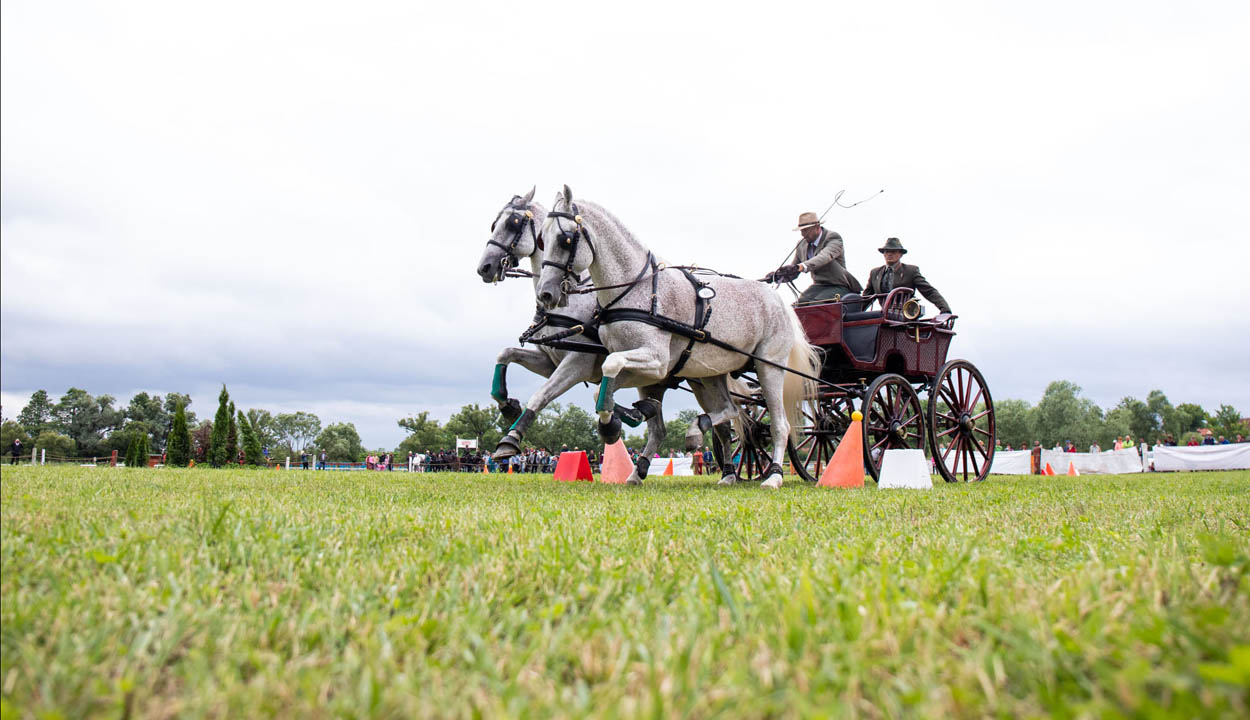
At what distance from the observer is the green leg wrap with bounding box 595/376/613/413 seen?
738cm

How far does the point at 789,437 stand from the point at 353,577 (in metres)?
8.05

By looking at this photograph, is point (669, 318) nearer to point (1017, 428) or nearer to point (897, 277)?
point (897, 277)

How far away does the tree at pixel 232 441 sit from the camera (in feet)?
113

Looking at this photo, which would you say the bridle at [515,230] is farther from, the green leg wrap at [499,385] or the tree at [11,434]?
the tree at [11,434]

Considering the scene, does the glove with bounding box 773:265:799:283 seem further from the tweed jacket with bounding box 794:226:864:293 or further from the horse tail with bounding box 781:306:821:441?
the horse tail with bounding box 781:306:821:441

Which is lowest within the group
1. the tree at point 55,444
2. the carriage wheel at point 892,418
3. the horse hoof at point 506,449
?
the horse hoof at point 506,449

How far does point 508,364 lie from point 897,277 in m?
5.45

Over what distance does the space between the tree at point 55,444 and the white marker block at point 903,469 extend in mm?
66335

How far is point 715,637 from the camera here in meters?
1.78

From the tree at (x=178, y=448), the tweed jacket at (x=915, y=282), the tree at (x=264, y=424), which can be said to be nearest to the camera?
the tweed jacket at (x=915, y=282)

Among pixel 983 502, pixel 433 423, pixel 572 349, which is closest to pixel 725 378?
pixel 572 349

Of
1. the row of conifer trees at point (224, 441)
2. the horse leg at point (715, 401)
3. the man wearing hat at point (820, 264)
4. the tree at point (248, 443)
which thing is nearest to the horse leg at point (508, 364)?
the horse leg at point (715, 401)

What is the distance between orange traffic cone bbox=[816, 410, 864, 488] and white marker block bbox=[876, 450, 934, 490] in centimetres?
26

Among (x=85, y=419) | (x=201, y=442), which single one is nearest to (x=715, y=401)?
(x=201, y=442)
